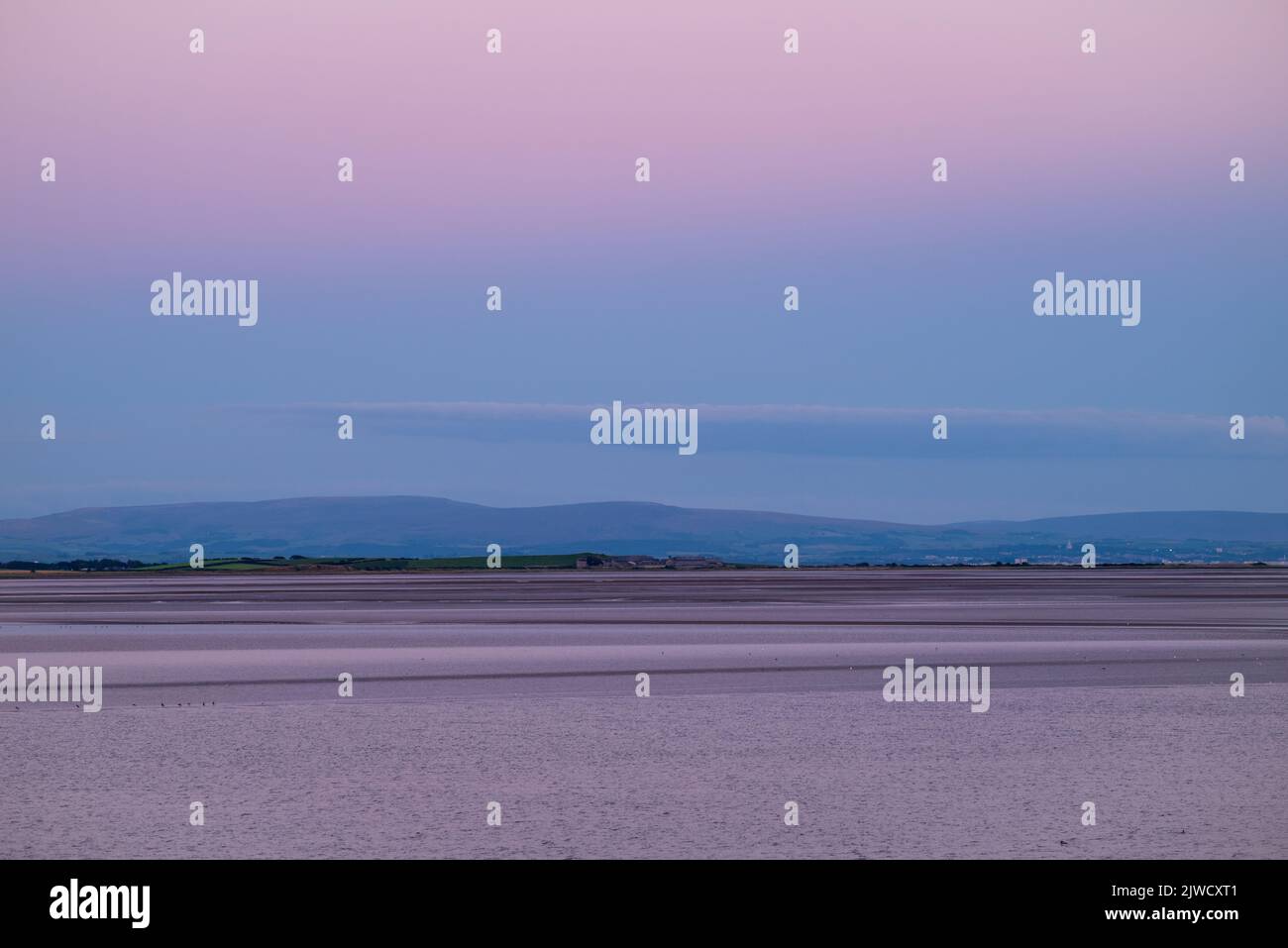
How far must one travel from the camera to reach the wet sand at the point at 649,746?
45.5 ft

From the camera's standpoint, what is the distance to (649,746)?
1892 centimetres

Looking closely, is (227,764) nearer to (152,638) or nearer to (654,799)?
(654,799)

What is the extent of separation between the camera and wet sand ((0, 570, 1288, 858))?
1388 centimetres

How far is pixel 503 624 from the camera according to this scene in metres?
43.1

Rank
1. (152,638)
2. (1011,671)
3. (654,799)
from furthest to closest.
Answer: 1. (152,638)
2. (1011,671)
3. (654,799)

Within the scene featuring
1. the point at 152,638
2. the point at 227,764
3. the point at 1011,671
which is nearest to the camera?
the point at 227,764

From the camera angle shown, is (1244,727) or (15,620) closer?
(1244,727)
